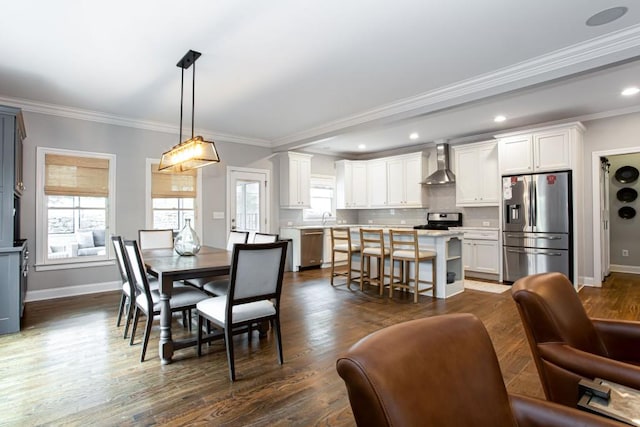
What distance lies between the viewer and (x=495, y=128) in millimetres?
5809

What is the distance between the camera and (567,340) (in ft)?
4.94

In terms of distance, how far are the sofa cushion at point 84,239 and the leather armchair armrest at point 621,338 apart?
18.8 ft

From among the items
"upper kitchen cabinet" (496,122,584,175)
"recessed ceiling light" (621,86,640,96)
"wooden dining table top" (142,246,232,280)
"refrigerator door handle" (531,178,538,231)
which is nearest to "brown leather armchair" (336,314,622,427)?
"wooden dining table top" (142,246,232,280)

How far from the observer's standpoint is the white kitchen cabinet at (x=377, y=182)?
7469 mm

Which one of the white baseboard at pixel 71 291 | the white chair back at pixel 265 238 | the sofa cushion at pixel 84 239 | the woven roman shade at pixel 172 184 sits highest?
the woven roman shade at pixel 172 184

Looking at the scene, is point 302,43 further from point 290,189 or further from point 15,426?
point 290,189

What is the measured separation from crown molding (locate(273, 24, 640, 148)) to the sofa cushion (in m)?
4.36

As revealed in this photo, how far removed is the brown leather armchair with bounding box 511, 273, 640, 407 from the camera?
1331 millimetres

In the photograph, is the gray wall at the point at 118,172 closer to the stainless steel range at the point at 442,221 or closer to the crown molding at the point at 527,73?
the crown molding at the point at 527,73

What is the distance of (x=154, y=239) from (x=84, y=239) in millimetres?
1371

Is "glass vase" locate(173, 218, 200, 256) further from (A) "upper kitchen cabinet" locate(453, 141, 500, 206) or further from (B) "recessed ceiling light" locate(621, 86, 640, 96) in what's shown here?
(B) "recessed ceiling light" locate(621, 86, 640, 96)

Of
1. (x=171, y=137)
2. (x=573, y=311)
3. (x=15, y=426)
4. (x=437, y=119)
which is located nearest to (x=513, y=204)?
(x=437, y=119)

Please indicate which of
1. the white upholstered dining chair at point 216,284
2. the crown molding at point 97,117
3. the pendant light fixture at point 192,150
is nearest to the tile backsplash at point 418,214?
the crown molding at point 97,117

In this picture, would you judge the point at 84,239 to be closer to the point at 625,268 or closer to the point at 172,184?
the point at 172,184
